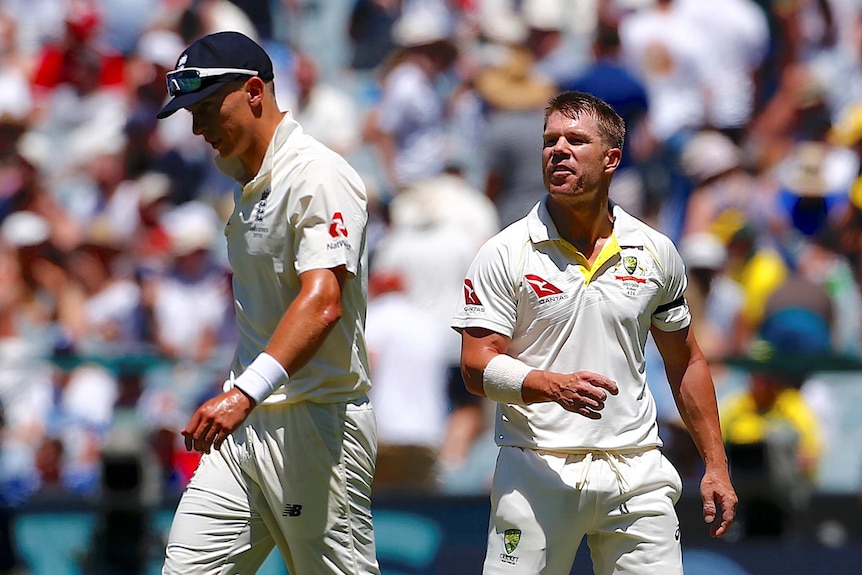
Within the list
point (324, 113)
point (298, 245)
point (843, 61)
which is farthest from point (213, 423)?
point (843, 61)

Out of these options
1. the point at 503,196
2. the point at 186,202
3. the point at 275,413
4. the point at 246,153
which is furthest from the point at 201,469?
the point at 186,202

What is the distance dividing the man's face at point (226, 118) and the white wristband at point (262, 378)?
81cm

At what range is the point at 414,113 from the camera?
40.5ft

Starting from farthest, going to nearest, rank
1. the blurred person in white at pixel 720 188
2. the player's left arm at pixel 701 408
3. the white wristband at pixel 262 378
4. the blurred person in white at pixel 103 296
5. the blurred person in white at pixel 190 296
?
the blurred person in white at pixel 720 188
the blurred person in white at pixel 103 296
the blurred person in white at pixel 190 296
the player's left arm at pixel 701 408
the white wristband at pixel 262 378

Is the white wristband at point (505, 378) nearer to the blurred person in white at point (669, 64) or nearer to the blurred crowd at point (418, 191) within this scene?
the blurred crowd at point (418, 191)

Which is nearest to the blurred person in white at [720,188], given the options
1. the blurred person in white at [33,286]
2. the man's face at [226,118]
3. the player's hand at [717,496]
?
the blurred person in white at [33,286]

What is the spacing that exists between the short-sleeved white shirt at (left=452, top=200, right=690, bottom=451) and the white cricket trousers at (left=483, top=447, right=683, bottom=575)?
0.07 m

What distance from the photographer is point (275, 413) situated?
16.4ft

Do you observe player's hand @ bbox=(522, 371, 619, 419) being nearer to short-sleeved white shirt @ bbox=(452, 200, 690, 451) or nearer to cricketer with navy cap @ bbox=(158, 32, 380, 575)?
short-sleeved white shirt @ bbox=(452, 200, 690, 451)

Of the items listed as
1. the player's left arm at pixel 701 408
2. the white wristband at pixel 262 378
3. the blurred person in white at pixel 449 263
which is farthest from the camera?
the blurred person in white at pixel 449 263

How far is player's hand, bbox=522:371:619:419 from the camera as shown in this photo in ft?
14.6

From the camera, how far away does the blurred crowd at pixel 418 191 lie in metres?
8.59

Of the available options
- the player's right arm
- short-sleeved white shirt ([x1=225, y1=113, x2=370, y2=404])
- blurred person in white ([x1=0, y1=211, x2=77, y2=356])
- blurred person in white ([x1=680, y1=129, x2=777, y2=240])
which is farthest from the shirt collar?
blurred person in white ([x1=0, y1=211, x2=77, y2=356])

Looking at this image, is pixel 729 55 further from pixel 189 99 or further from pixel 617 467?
pixel 189 99
